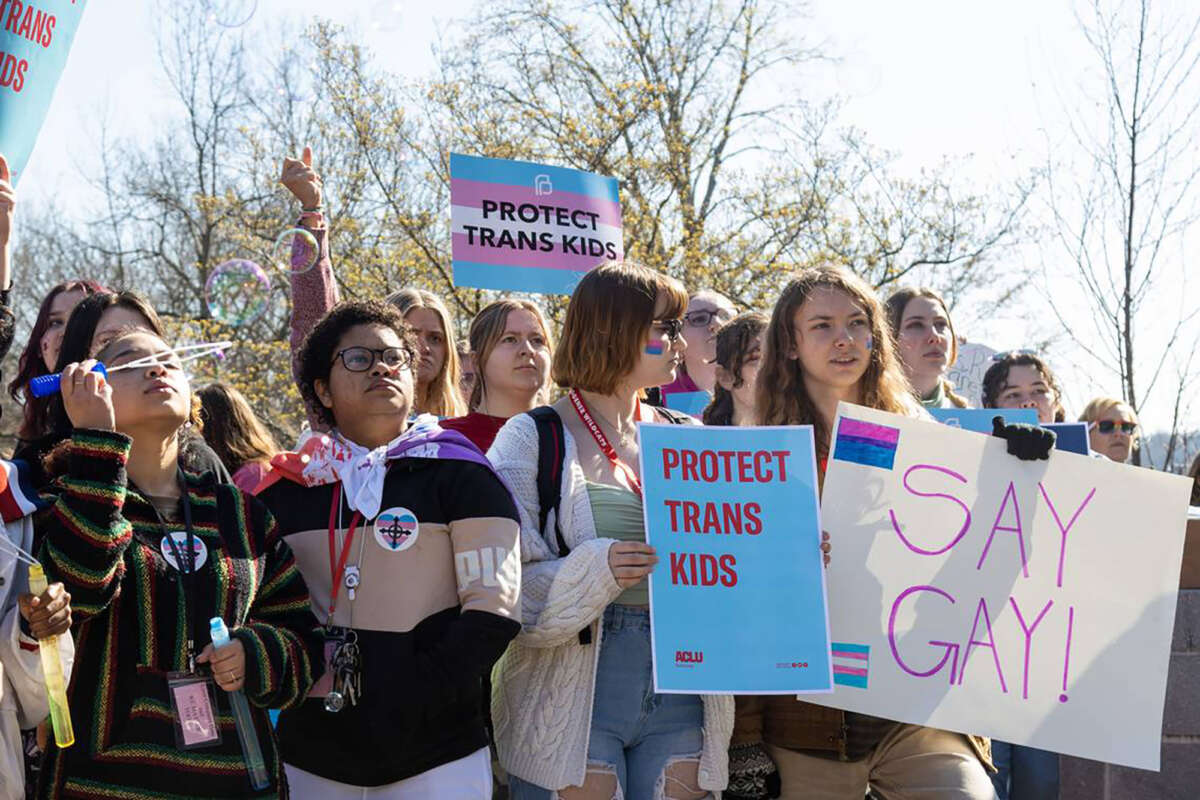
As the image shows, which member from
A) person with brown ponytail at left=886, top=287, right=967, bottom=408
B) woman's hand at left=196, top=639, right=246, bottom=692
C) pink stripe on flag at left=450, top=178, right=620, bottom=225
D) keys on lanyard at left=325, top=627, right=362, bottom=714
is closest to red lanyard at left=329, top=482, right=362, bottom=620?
keys on lanyard at left=325, top=627, right=362, bottom=714

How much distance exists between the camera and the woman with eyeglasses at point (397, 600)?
2.99 meters

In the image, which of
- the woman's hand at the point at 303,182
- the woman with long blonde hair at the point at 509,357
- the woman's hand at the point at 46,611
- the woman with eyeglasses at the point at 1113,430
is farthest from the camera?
the woman with eyeglasses at the point at 1113,430

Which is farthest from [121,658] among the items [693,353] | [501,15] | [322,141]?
[501,15]

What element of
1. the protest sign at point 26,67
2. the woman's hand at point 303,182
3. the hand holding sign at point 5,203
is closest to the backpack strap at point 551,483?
the hand holding sign at point 5,203

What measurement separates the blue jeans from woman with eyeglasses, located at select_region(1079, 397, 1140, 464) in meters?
2.46

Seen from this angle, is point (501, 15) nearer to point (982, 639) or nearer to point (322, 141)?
point (322, 141)

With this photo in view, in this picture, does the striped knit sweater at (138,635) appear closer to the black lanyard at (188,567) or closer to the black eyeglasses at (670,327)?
the black lanyard at (188,567)

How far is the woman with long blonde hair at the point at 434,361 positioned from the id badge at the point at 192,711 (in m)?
2.08

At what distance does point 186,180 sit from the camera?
23344 millimetres

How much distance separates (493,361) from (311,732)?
1.78 m

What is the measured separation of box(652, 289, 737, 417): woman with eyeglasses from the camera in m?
5.64

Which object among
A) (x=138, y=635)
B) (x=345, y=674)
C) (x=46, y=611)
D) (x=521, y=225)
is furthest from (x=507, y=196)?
(x=46, y=611)

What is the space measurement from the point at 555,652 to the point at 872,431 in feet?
3.44

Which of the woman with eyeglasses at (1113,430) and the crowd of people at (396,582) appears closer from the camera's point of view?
the crowd of people at (396,582)
